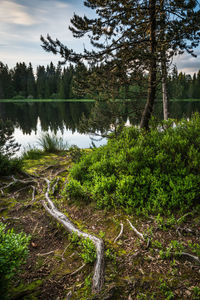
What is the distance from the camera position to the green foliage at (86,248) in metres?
2.55

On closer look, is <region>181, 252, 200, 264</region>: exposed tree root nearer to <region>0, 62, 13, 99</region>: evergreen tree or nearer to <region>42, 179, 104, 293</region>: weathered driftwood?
<region>42, 179, 104, 293</region>: weathered driftwood

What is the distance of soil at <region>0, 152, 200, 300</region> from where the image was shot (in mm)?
2123

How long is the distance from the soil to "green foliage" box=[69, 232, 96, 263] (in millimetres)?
84

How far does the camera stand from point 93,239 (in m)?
2.88

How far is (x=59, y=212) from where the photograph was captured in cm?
391

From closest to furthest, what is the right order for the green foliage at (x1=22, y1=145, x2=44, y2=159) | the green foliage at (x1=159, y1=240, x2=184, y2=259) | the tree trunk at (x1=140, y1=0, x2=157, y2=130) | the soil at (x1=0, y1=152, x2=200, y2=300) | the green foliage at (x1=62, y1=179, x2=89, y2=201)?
the soil at (x1=0, y1=152, x2=200, y2=300) < the green foliage at (x1=159, y1=240, x2=184, y2=259) < the green foliage at (x1=62, y1=179, x2=89, y2=201) < the tree trunk at (x1=140, y1=0, x2=157, y2=130) < the green foliage at (x1=22, y1=145, x2=44, y2=159)

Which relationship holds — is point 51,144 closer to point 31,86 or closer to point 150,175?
point 150,175

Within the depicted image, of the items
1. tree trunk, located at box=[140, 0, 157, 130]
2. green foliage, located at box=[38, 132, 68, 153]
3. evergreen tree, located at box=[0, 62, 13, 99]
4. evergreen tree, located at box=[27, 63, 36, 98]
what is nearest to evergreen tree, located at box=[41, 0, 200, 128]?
tree trunk, located at box=[140, 0, 157, 130]

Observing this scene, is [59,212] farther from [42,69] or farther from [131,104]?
[42,69]

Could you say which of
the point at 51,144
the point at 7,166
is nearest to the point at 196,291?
the point at 7,166

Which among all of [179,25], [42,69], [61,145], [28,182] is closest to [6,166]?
[28,182]

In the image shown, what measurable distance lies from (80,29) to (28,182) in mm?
4919

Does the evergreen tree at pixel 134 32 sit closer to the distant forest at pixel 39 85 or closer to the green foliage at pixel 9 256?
the green foliage at pixel 9 256

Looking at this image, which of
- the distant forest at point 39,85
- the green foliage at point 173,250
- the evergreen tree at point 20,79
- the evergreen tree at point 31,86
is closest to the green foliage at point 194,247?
the green foliage at point 173,250
